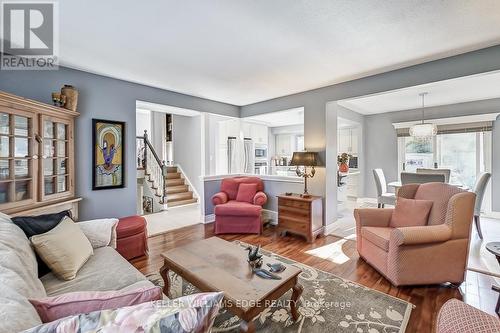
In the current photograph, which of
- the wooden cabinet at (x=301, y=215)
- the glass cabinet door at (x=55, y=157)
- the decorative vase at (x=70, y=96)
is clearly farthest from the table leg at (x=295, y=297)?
the decorative vase at (x=70, y=96)

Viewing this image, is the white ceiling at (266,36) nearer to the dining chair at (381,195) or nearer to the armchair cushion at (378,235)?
the armchair cushion at (378,235)

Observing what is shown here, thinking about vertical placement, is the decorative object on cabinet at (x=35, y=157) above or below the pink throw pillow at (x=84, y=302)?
above

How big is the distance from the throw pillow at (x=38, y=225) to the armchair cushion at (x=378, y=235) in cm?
304

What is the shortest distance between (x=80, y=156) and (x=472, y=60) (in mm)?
4927

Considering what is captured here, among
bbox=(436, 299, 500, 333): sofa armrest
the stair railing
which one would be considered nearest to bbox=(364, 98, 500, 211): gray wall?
bbox=(436, 299, 500, 333): sofa armrest

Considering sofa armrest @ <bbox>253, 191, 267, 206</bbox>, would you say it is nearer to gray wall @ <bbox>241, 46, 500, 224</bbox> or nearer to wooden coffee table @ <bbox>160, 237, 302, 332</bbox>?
gray wall @ <bbox>241, 46, 500, 224</bbox>

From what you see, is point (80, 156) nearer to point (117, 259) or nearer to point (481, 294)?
point (117, 259)

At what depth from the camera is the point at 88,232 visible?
2203 mm

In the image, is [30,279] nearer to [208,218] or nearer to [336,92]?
[208,218]

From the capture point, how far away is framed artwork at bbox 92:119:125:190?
10.7 feet

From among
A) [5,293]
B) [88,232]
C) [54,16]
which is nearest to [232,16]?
[54,16]

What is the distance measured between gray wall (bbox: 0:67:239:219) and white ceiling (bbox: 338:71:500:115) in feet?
11.3

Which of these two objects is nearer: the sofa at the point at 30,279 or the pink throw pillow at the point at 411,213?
the sofa at the point at 30,279

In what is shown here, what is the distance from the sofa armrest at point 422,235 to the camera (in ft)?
7.24
